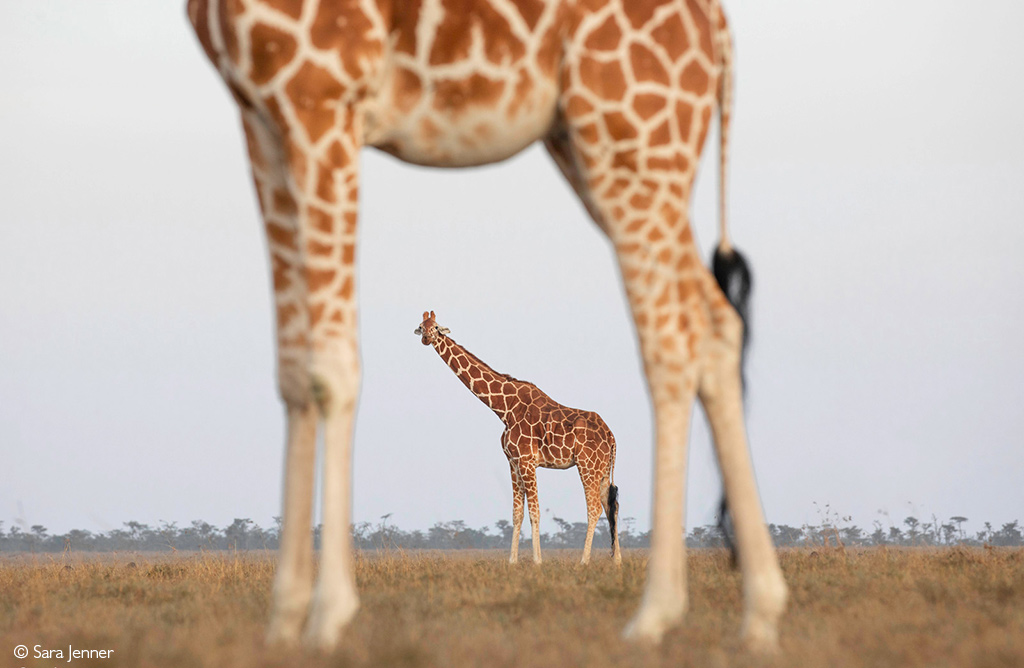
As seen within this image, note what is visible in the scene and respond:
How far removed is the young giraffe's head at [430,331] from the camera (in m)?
15.5

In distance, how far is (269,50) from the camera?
182 inches

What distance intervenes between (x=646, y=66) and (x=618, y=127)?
13.8 inches

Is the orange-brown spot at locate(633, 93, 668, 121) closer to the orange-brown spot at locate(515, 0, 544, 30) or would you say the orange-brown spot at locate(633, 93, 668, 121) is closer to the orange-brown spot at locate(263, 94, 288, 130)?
the orange-brown spot at locate(515, 0, 544, 30)

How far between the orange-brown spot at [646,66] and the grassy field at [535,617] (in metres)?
2.64

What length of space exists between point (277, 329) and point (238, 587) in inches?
164

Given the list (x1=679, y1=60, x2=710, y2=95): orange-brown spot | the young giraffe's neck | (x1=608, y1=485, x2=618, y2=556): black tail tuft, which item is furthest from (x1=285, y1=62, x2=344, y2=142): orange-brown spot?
(x1=608, y1=485, x2=618, y2=556): black tail tuft

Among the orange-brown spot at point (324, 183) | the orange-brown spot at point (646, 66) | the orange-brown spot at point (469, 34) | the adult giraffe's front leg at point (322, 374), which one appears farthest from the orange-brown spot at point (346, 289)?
the orange-brown spot at point (646, 66)

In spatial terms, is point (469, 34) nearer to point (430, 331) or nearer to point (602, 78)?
point (602, 78)

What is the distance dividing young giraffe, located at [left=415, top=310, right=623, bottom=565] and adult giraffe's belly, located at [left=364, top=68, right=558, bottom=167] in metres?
9.66

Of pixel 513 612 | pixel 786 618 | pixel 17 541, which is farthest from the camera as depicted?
pixel 17 541

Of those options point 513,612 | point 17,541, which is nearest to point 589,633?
point 513,612

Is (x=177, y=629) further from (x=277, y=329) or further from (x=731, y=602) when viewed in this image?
(x=731, y=602)

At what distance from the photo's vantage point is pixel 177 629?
524cm

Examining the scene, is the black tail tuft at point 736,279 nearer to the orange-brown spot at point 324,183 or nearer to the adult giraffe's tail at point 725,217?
the adult giraffe's tail at point 725,217
